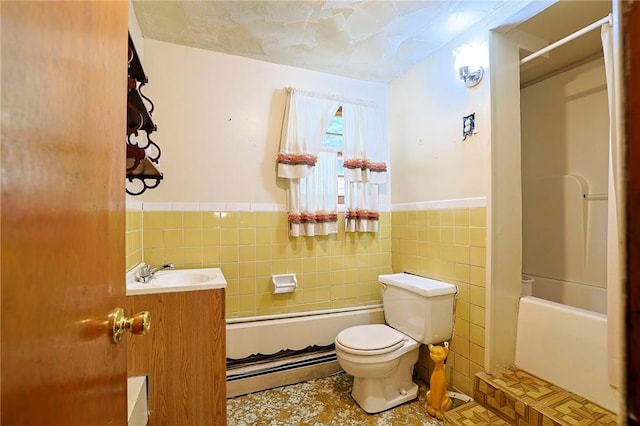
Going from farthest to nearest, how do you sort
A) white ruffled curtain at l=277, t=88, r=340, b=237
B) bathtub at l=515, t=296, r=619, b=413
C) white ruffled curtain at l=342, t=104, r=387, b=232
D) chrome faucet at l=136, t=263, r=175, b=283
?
white ruffled curtain at l=342, t=104, r=387, b=232
white ruffled curtain at l=277, t=88, r=340, b=237
chrome faucet at l=136, t=263, r=175, b=283
bathtub at l=515, t=296, r=619, b=413

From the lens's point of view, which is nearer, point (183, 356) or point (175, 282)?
point (183, 356)

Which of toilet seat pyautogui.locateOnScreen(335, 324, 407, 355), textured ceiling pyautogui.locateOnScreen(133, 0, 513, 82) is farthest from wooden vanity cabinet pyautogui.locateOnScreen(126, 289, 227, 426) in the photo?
textured ceiling pyautogui.locateOnScreen(133, 0, 513, 82)

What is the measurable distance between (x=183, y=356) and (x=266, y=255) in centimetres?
87

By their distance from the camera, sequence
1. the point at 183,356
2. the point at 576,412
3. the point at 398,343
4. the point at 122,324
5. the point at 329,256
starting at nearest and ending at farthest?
the point at 122,324, the point at 576,412, the point at 183,356, the point at 398,343, the point at 329,256

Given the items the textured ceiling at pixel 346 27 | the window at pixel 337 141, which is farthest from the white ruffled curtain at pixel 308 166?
the textured ceiling at pixel 346 27

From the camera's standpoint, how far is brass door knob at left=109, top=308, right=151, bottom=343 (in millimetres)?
601

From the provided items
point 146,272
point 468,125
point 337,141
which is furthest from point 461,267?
point 146,272

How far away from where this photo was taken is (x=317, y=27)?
178 centimetres

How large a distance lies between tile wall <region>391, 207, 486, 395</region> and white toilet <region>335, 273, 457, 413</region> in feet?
0.26

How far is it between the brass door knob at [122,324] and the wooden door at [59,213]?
0.02 meters

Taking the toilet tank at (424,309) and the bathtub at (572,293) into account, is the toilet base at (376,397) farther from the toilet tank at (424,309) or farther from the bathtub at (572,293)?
the bathtub at (572,293)

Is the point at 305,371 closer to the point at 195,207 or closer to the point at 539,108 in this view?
the point at 195,207

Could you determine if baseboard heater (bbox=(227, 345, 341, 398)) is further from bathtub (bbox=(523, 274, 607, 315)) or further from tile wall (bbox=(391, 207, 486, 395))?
bathtub (bbox=(523, 274, 607, 315))

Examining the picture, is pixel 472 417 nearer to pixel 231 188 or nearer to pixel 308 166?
pixel 308 166
